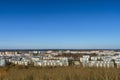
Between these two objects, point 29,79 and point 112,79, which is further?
point 29,79

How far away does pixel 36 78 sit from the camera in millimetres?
6312

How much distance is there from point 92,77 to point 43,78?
51.4 inches

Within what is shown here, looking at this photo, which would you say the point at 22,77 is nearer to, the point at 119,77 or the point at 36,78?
the point at 36,78

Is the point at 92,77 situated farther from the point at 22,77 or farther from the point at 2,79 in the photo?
the point at 2,79

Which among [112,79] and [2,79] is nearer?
[112,79]

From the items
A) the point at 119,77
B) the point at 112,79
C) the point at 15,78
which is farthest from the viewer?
the point at 15,78

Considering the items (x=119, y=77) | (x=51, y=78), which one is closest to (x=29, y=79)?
(x=51, y=78)

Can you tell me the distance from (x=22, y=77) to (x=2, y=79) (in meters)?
0.56

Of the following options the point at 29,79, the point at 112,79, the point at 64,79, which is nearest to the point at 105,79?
the point at 112,79

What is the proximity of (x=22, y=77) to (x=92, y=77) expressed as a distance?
1.88 m

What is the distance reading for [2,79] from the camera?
648 cm

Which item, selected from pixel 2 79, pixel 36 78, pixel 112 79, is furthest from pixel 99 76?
pixel 2 79

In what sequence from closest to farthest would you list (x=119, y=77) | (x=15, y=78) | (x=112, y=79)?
(x=112, y=79) → (x=119, y=77) → (x=15, y=78)

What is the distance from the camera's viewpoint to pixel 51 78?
20.7 ft
